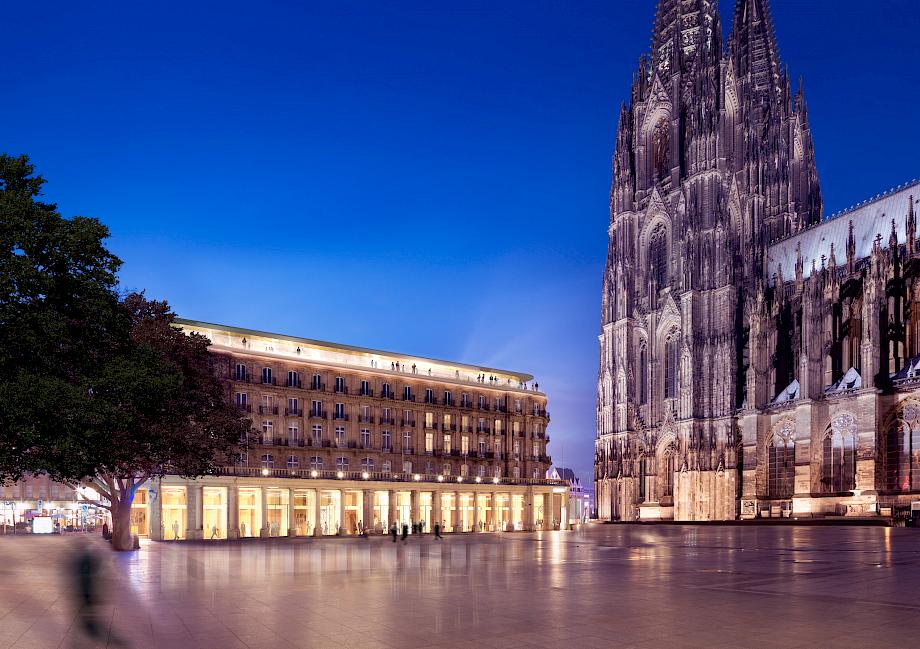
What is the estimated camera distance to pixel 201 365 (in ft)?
143

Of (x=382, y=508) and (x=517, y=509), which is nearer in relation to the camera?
(x=382, y=508)

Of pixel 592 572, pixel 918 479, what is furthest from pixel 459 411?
pixel 592 572

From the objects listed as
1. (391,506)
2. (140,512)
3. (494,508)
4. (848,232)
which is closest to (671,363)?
(848,232)

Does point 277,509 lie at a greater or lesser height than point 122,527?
lesser

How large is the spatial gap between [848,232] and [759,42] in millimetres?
35344

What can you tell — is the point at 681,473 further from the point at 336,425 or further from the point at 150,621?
the point at 150,621

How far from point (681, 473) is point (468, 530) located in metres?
22.7

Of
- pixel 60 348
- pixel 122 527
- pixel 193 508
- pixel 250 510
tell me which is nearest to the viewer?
pixel 60 348

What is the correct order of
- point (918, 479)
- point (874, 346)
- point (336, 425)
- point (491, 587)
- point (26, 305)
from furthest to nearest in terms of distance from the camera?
1. point (336, 425)
2. point (874, 346)
3. point (918, 479)
4. point (26, 305)
5. point (491, 587)

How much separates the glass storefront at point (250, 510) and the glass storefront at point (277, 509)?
0.88 metres

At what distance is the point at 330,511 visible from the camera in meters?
79.5

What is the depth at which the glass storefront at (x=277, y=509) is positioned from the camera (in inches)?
2948

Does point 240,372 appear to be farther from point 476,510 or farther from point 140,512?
point 476,510

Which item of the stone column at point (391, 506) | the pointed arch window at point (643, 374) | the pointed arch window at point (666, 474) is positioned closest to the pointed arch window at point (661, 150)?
the pointed arch window at point (643, 374)
